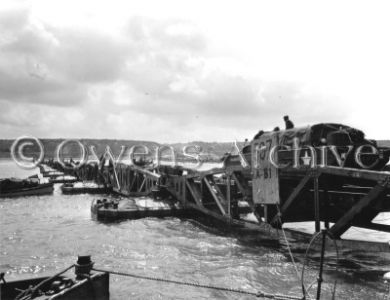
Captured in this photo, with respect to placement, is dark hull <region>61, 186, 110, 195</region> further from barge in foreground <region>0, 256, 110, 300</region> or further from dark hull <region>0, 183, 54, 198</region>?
barge in foreground <region>0, 256, 110, 300</region>

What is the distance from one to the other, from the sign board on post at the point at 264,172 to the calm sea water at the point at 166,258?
8.15 ft

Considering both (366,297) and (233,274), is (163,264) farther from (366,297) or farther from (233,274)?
(366,297)

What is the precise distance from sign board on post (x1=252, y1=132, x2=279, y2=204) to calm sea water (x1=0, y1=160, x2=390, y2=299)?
2485 millimetres

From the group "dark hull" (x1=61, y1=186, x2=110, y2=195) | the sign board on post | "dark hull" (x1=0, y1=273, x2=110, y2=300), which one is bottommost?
"dark hull" (x1=61, y1=186, x2=110, y2=195)

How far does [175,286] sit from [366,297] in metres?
5.99

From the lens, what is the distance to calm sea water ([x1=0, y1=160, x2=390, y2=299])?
11836 millimetres

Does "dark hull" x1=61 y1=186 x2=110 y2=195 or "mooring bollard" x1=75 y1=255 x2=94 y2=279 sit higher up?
"mooring bollard" x1=75 y1=255 x2=94 y2=279

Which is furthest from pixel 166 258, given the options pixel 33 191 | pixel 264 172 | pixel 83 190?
pixel 33 191

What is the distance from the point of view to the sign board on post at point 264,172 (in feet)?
51.2

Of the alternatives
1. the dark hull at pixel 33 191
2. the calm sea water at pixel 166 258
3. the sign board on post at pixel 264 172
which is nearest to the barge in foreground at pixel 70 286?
the calm sea water at pixel 166 258

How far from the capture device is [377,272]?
13219mm

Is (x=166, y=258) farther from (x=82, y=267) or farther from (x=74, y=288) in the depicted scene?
(x=74, y=288)

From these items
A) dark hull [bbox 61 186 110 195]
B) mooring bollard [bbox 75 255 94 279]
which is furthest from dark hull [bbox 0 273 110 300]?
dark hull [bbox 61 186 110 195]

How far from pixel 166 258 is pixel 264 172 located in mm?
5721
